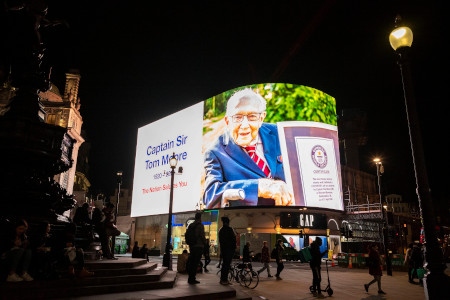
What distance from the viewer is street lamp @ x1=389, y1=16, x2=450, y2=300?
18.9 feet

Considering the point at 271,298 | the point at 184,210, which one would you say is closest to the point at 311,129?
the point at 184,210

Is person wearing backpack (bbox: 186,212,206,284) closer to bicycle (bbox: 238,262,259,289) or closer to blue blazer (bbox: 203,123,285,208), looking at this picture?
bicycle (bbox: 238,262,259,289)

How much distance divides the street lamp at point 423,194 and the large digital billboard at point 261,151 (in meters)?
27.3

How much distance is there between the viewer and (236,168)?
35344 millimetres

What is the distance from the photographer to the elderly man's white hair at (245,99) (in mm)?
36562

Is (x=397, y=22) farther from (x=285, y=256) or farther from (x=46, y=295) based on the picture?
(x=285, y=256)

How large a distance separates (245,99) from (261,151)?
641 centimetres

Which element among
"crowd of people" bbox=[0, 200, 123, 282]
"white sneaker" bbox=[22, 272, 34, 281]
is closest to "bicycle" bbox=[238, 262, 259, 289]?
"crowd of people" bbox=[0, 200, 123, 282]

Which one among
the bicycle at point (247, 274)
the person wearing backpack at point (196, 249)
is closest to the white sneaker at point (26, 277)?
the person wearing backpack at point (196, 249)

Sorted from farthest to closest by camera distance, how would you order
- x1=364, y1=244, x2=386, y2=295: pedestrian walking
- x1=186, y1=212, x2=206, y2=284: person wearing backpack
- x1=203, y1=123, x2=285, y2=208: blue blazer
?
x1=203, y1=123, x2=285, y2=208: blue blazer, x1=364, y1=244, x2=386, y2=295: pedestrian walking, x1=186, y1=212, x2=206, y2=284: person wearing backpack

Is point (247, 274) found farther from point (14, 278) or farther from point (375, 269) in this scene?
point (14, 278)

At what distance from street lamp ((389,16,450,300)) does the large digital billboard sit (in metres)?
27.3

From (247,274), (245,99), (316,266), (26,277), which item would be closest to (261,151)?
(245,99)

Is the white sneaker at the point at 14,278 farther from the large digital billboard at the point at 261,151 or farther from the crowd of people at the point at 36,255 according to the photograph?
the large digital billboard at the point at 261,151
